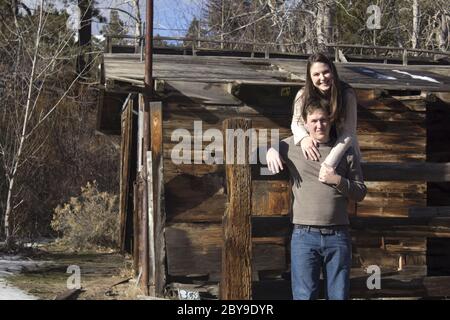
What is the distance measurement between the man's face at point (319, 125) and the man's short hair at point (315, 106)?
0.02 meters

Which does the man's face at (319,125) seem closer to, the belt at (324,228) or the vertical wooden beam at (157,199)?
the belt at (324,228)

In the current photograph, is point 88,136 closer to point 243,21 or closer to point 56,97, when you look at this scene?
point 56,97

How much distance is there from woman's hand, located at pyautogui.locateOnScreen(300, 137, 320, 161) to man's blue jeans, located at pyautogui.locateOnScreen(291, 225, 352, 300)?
1.26ft

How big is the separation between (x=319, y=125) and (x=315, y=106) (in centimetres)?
11

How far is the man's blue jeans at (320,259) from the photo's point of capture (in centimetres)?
404

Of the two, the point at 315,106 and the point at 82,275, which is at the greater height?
the point at 315,106

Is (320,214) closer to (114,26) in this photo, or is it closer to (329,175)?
(329,175)

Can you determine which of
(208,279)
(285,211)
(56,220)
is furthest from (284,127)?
(56,220)

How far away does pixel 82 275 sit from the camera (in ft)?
35.3

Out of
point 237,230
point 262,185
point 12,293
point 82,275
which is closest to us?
point 237,230

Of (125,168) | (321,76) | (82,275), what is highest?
(321,76)

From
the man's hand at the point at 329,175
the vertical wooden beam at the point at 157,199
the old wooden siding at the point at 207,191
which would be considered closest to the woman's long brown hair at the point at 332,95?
the man's hand at the point at 329,175

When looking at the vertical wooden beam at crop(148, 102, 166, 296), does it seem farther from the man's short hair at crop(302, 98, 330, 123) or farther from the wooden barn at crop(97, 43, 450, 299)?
the man's short hair at crop(302, 98, 330, 123)

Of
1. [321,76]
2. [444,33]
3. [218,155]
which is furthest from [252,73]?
[444,33]
